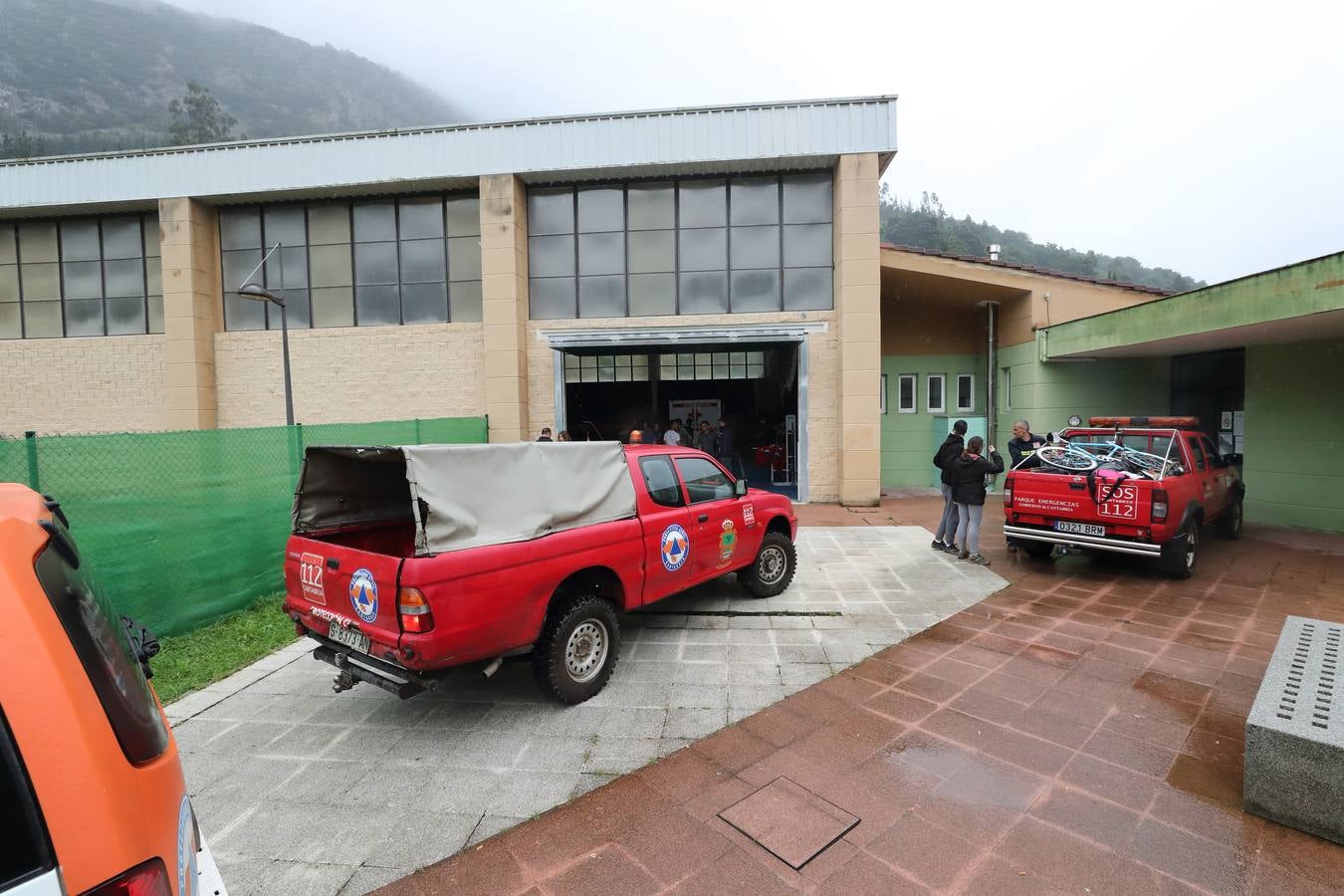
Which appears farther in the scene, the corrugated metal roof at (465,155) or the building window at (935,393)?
the building window at (935,393)

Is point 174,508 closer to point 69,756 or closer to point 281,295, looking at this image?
point 69,756

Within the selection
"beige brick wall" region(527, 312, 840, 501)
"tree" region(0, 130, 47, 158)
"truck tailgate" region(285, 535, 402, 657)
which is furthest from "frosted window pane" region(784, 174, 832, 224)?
"tree" region(0, 130, 47, 158)

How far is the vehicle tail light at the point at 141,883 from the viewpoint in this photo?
1247mm

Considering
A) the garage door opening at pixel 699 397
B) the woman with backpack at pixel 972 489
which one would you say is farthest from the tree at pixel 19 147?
the woman with backpack at pixel 972 489

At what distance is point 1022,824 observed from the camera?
3.09 m

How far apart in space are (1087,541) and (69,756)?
8.64 metres

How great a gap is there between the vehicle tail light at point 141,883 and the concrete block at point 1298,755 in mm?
4342

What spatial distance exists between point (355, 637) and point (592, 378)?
1542cm

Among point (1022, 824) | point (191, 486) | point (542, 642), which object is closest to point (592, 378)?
point (191, 486)

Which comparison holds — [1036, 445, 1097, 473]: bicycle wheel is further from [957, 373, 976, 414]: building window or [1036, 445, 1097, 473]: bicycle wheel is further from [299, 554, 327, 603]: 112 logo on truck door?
[957, 373, 976, 414]: building window

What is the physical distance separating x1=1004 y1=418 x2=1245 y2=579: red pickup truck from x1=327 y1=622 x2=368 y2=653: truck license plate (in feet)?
23.6

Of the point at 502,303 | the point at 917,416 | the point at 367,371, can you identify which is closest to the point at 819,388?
the point at 917,416

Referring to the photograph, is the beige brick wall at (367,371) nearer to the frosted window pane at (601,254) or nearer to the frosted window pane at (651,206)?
the frosted window pane at (601,254)

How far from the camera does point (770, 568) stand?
6.85 m
